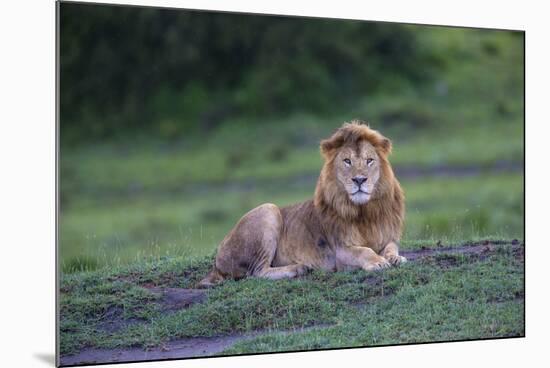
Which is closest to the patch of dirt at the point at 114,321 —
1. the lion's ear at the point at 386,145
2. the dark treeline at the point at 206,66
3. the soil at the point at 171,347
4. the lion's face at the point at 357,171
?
the soil at the point at 171,347

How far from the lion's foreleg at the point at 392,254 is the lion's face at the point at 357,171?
384 mm

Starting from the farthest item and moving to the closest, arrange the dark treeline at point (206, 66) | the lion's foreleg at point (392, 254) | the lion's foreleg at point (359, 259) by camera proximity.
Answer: the lion's foreleg at point (392, 254)
the lion's foreleg at point (359, 259)
the dark treeline at point (206, 66)

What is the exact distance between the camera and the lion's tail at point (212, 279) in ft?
22.4

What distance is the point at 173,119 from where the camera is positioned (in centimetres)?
692

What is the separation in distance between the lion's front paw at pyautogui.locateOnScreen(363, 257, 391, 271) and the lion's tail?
0.97 meters

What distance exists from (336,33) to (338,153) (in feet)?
2.77

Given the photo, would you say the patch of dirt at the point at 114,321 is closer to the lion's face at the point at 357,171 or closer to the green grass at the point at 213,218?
the green grass at the point at 213,218

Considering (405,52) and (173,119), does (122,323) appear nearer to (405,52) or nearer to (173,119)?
(173,119)

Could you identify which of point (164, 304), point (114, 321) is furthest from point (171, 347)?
point (114, 321)

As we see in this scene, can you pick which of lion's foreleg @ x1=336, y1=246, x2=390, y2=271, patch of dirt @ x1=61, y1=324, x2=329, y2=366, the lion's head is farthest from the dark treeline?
patch of dirt @ x1=61, y1=324, x2=329, y2=366

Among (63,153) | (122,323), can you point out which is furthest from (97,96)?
(122,323)

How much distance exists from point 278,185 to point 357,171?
593 mm

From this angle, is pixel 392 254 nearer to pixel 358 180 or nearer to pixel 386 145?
pixel 358 180

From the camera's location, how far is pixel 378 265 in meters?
6.94
